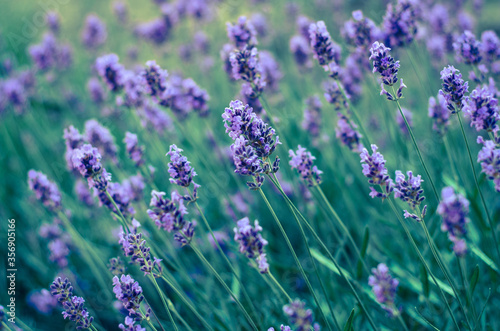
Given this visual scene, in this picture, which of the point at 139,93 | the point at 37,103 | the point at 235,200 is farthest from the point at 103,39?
the point at 235,200

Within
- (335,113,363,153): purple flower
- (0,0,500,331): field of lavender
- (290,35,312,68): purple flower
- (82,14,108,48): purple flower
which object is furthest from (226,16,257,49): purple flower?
(82,14,108,48): purple flower

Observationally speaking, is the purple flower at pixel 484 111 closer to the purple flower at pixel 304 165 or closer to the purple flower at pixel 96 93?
the purple flower at pixel 304 165

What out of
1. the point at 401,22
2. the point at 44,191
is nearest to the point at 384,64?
the point at 401,22

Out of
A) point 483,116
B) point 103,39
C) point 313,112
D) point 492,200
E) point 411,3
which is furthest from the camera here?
point 103,39

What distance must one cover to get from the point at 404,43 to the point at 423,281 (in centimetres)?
137

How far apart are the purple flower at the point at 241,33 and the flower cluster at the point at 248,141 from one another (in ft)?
2.95

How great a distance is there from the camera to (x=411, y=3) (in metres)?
2.30

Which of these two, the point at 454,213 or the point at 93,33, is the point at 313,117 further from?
the point at 93,33

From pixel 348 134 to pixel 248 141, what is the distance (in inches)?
35.7

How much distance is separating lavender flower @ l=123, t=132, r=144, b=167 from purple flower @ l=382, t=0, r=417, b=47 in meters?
1.60

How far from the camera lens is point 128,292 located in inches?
63.1

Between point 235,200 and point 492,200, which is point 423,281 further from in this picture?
point 235,200

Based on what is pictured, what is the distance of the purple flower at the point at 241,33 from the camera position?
2.32m

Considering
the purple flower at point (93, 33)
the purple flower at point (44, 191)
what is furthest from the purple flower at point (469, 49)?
the purple flower at point (93, 33)
